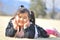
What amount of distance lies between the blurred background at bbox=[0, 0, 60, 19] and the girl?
0.04 meters

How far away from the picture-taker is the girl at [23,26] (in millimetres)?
766

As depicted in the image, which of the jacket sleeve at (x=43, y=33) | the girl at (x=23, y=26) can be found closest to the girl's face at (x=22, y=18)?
the girl at (x=23, y=26)

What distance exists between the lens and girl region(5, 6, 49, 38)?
30.1 inches

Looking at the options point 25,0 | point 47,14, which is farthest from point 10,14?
point 47,14

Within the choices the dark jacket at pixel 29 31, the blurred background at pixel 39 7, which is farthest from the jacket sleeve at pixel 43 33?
the blurred background at pixel 39 7

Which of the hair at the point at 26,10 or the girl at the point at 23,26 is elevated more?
the hair at the point at 26,10

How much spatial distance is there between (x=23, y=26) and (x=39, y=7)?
19 cm

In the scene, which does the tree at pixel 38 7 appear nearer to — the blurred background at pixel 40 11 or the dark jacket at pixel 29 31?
the blurred background at pixel 40 11

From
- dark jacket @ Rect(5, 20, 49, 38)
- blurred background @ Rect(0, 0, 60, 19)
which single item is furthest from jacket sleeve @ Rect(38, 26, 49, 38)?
blurred background @ Rect(0, 0, 60, 19)

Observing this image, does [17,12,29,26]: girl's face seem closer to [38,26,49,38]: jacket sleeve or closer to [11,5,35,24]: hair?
[11,5,35,24]: hair

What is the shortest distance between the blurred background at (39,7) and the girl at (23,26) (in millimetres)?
39

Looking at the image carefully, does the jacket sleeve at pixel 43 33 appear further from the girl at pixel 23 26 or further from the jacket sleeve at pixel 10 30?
the jacket sleeve at pixel 10 30

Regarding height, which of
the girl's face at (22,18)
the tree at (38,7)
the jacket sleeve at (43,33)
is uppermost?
the tree at (38,7)

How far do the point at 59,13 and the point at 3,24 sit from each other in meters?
0.45
